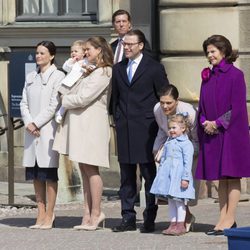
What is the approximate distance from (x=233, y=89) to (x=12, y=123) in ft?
12.7

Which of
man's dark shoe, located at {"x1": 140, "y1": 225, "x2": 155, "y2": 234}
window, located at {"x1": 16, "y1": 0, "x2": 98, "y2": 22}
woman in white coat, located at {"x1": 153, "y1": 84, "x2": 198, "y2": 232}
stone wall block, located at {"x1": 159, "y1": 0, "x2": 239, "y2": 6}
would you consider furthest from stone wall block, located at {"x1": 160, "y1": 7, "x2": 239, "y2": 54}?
man's dark shoe, located at {"x1": 140, "y1": 225, "x2": 155, "y2": 234}

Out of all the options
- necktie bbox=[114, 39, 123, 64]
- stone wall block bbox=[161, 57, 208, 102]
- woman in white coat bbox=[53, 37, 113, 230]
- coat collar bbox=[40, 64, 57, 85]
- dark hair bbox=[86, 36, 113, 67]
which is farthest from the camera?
stone wall block bbox=[161, 57, 208, 102]

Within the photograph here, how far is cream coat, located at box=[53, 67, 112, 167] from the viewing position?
1134 centimetres

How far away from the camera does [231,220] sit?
10898mm

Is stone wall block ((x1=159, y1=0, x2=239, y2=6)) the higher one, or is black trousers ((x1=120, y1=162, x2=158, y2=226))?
stone wall block ((x1=159, y1=0, x2=239, y2=6))

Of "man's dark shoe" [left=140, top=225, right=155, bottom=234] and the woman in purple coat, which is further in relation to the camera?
"man's dark shoe" [left=140, top=225, right=155, bottom=234]

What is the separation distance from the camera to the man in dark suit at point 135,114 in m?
11.2

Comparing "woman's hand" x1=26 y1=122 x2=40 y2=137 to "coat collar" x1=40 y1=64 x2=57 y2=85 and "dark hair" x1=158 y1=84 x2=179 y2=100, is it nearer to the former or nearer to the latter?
"coat collar" x1=40 y1=64 x2=57 y2=85

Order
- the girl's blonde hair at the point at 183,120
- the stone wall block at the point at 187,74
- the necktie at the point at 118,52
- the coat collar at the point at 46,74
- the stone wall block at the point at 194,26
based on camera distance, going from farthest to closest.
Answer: the stone wall block at the point at 187,74 → the stone wall block at the point at 194,26 → the necktie at the point at 118,52 → the coat collar at the point at 46,74 → the girl's blonde hair at the point at 183,120

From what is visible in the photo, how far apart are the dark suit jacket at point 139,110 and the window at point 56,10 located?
4945mm

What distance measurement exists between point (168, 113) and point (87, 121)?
2.83ft

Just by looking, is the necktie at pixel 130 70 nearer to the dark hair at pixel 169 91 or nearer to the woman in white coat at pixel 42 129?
the dark hair at pixel 169 91

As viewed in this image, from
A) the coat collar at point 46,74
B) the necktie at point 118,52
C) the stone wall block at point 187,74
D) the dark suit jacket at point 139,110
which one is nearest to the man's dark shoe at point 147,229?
the dark suit jacket at point 139,110

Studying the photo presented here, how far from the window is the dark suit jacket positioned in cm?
494
